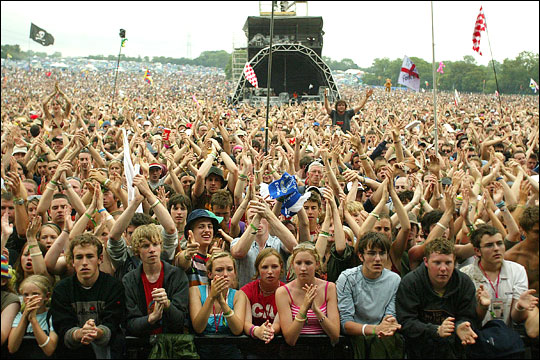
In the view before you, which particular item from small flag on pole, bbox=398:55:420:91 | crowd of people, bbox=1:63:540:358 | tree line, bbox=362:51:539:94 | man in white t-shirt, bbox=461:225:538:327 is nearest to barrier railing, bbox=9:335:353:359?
crowd of people, bbox=1:63:540:358

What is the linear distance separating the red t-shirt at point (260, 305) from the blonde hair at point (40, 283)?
4.66 feet

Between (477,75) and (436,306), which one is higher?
(477,75)

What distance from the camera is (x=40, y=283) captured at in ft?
12.6

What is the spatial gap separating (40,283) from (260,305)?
1.60 meters

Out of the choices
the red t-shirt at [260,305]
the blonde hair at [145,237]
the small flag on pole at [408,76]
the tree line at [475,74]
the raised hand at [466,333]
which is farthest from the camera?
the tree line at [475,74]

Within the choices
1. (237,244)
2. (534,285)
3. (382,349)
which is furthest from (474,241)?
(237,244)

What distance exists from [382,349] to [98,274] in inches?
81.0

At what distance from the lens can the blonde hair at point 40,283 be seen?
12.5 ft

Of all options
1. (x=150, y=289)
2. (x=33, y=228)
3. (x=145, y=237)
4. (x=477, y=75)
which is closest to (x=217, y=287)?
(x=150, y=289)

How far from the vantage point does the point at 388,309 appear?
12.6 ft

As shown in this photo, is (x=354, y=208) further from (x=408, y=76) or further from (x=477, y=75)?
(x=477, y=75)

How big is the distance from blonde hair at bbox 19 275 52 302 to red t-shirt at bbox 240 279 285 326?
142 centimetres

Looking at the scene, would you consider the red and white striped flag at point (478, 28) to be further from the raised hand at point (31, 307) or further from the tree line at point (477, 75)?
the tree line at point (477, 75)

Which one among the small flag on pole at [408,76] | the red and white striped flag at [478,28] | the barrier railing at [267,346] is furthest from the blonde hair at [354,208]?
the red and white striped flag at [478,28]
